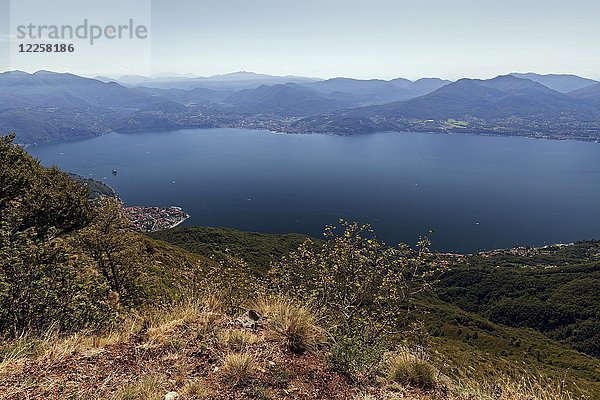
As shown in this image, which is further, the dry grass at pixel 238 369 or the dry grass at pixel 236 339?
the dry grass at pixel 236 339

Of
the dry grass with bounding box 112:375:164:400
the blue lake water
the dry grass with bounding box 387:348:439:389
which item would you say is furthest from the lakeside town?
the dry grass with bounding box 387:348:439:389

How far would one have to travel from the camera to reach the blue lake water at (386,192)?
9838 centimetres

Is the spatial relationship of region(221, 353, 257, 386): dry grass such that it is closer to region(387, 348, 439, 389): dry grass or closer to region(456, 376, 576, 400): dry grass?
region(387, 348, 439, 389): dry grass

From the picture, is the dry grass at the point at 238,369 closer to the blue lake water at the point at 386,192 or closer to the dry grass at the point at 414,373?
the dry grass at the point at 414,373

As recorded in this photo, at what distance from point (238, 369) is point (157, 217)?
333 ft

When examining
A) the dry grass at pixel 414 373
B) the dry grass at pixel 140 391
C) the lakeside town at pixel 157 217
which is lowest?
the lakeside town at pixel 157 217

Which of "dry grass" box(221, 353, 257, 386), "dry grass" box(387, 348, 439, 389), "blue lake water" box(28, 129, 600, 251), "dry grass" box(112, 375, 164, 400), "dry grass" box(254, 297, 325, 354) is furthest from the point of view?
"blue lake water" box(28, 129, 600, 251)

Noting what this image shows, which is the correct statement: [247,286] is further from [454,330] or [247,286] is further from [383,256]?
[454,330]

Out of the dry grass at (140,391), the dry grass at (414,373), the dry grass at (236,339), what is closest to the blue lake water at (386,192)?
the dry grass at (414,373)

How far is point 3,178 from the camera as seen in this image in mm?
12945

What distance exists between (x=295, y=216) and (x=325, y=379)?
101 metres

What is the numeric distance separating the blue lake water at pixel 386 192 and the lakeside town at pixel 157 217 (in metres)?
4.16

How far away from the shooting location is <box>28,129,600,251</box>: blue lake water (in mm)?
98375

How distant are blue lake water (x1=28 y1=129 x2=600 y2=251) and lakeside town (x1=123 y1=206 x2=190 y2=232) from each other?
13.7 feet
